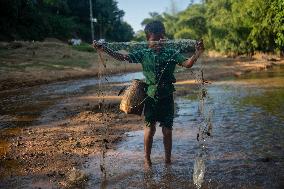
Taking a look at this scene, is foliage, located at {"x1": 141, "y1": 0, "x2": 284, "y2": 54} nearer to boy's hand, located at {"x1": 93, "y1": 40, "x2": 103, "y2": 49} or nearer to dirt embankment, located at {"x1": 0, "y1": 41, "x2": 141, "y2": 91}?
dirt embankment, located at {"x1": 0, "y1": 41, "x2": 141, "y2": 91}

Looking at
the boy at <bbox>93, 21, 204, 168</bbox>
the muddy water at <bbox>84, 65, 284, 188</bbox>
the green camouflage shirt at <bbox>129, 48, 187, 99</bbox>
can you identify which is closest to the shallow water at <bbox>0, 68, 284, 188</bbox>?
the muddy water at <bbox>84, 65, 284, 188</bbox>

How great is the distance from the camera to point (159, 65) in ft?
16.9

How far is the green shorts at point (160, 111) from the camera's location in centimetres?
518

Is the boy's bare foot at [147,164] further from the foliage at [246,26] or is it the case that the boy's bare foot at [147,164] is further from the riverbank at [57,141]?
the foliage at [246,26]

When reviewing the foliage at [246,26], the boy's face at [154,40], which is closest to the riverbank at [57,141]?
the boy's face at [154,40]

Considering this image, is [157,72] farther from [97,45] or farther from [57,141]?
[57,141]

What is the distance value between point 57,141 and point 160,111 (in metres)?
2.65

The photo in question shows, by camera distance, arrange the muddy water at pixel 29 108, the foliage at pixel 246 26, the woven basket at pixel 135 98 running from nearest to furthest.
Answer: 1. the woven basket at pixel 135 98
2. the muddy water at pixel 29 108
3. the foliage at pixel 246 26

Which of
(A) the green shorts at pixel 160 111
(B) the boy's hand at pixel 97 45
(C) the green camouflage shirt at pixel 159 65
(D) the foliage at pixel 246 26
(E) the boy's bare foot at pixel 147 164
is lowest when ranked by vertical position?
(E) the boy's bare foot at pixel 147 164

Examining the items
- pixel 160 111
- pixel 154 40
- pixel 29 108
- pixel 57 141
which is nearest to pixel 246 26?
pixel 29 108

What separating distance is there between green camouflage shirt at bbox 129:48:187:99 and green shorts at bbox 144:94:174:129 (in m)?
0.08

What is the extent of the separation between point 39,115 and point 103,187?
615 centimetres

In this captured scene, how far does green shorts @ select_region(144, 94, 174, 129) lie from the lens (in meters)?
5.18

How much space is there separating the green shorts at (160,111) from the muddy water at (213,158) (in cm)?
63
